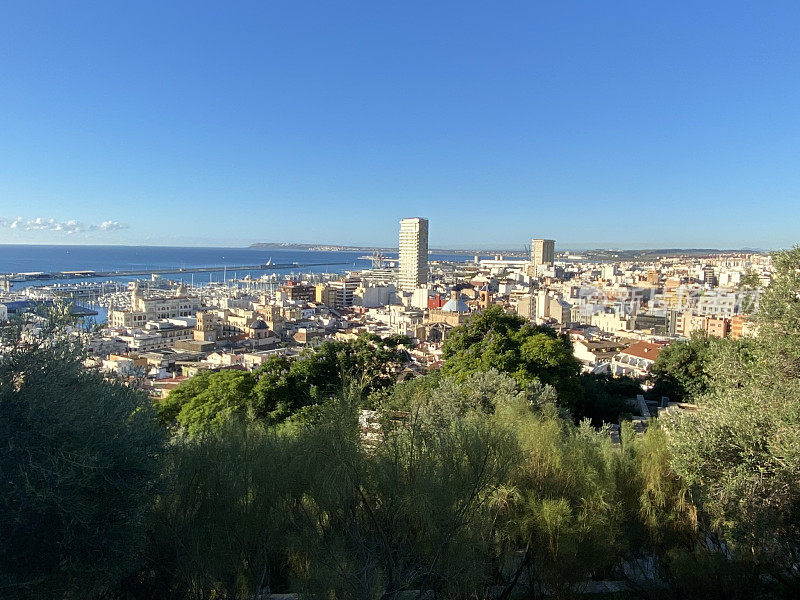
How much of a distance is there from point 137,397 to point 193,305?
45.6 metres

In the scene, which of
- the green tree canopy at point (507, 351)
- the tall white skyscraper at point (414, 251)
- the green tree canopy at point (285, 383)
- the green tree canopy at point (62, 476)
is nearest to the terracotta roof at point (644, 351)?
the green tree canopy at point (507, 351)

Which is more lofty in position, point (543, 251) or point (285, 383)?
point (543, 251)

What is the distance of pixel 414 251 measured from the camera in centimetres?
7706

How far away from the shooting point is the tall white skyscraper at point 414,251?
76.8 m

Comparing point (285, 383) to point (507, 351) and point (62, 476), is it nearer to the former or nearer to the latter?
point (507, 351)

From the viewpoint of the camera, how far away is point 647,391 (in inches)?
453

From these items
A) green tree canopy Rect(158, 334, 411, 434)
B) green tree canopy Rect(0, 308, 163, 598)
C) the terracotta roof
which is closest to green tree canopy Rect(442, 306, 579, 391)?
green tree canopy Rect(158, 334, 411, 434)

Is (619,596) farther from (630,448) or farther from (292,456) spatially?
(292,456)

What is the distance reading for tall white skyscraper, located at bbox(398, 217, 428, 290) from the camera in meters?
76.8

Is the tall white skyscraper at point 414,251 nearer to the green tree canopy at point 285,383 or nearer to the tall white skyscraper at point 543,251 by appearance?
the tall white skyscraper at point 543,251

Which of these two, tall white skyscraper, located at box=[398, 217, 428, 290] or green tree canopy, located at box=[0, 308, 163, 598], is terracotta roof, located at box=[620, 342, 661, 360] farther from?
tall white skyscraper, located at box=[398, 217, 428, 290]

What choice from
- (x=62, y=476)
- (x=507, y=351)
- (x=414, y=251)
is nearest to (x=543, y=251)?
(x=414, y=251)

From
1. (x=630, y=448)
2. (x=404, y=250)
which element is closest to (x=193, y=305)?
(x=404, y=250)

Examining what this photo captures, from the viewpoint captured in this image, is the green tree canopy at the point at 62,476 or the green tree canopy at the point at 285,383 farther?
the green tree canopy at the point at 285,383
